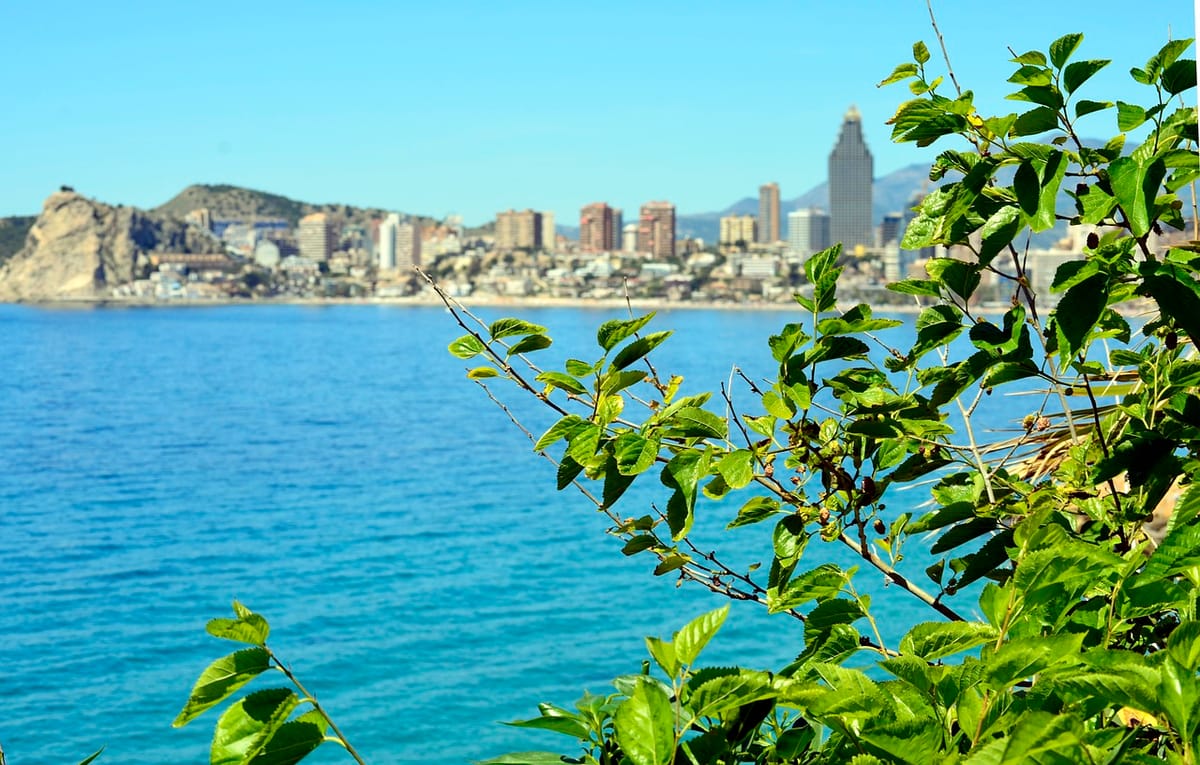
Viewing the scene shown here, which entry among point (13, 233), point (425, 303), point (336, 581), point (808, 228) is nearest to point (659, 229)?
point (425, 303)

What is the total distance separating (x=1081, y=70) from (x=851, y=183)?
554 feet

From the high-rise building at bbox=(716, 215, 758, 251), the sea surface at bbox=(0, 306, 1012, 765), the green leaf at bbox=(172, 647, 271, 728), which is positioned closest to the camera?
the green leaf at bbox=(172, 647, 271, 728)

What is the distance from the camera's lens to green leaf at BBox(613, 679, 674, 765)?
69 centimetres

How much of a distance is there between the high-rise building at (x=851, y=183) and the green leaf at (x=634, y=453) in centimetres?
15563

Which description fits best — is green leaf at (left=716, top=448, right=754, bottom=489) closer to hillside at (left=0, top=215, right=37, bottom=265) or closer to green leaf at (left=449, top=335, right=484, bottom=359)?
green leaf at (left=449, top=335, right=484, bottom=359)

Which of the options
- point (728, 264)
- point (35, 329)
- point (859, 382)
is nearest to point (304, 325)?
point (35, 329)

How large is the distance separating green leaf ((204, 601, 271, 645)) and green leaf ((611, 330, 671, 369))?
16.9 inches

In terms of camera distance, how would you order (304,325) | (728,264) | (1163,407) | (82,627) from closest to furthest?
(1163,407) < (82,627) < (304,325) < (728,264)

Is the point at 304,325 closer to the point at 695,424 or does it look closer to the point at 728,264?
the point at 728,264

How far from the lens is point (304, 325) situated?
84.8m

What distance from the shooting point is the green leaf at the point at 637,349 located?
3.42ft

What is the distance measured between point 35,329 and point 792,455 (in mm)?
82127

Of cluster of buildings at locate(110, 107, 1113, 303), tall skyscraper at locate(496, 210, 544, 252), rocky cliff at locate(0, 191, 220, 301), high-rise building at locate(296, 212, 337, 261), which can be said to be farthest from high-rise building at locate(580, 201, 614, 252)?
rocky cliff at locate(0, 191, 220, 301)

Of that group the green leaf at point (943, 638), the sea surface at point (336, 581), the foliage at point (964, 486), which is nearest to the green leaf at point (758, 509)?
the foliage at point (964, 486)
